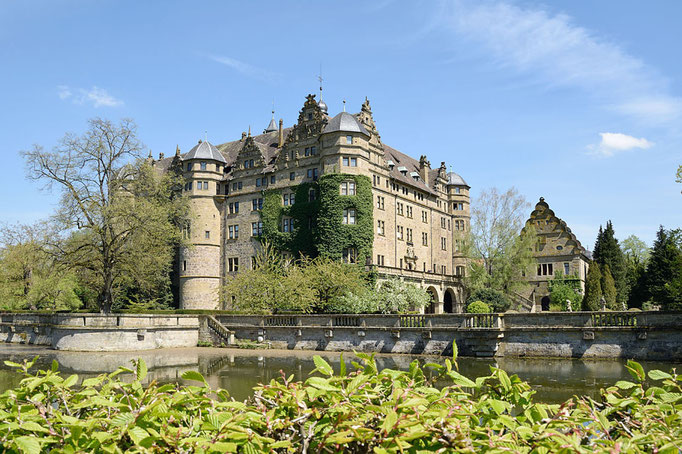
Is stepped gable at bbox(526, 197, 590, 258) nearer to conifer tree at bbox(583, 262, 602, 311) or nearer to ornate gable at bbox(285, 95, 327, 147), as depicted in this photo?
conifer tree at bbox(583, 262, 602, 311)

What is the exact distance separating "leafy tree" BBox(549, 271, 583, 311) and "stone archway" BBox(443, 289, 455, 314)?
992cm

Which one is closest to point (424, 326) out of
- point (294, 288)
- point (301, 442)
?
point (294, 288)

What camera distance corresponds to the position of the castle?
47.7 metres

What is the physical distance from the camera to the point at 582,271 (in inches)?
2371

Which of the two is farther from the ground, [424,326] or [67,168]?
[67,168]

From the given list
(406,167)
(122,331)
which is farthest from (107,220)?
(406,167)

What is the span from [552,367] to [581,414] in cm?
2347

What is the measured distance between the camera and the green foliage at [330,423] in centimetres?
265

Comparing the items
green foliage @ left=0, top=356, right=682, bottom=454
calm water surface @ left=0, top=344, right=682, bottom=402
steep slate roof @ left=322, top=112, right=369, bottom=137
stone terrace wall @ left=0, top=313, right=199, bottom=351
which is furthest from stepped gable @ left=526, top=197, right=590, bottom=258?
green foliage @ left=0, top=356, right=682, bottom=454

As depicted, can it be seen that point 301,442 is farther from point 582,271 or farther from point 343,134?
point 582,271

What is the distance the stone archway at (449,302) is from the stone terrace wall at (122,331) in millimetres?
29198

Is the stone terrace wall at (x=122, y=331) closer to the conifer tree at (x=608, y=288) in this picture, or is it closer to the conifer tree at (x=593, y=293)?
the conifer tree at (x=593, y=293)

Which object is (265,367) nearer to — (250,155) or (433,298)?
(433,298)

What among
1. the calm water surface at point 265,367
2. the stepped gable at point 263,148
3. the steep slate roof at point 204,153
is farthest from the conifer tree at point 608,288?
the steep slate roof at point 204,153
